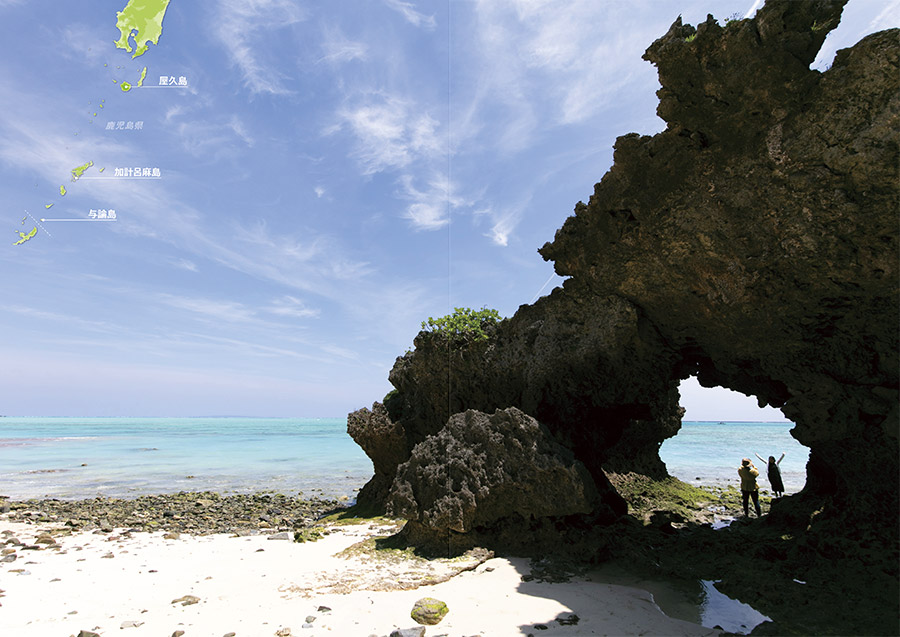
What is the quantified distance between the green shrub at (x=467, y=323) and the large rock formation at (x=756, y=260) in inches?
50.4

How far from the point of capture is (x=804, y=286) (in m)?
7.72

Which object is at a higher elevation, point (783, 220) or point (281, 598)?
point (783, 220)

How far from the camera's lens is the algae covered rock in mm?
6223

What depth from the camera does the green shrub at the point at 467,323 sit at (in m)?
12.4

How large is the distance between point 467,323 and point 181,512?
436 inches

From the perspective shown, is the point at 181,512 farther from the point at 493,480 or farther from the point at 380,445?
the point at 493,480

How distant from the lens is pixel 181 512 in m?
15.1

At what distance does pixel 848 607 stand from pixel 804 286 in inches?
181

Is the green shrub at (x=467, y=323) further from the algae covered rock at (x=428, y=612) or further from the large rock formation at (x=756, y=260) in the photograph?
the algae covered rock at (x=428, y=612)

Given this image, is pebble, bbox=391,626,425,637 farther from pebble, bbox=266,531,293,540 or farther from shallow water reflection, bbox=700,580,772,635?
pebble, bbox=266,531,293,540

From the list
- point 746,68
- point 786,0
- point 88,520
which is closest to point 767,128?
point 746,68

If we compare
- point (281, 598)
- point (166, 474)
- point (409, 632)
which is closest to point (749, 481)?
point (409, 632)

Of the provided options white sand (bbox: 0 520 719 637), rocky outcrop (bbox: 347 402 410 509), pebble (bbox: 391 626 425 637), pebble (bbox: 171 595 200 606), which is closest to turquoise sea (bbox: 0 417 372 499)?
rocky outcrop (bbox: 347 402 410 509)

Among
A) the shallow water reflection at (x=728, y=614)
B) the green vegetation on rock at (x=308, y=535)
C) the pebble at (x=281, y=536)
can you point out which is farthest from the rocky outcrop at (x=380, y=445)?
the shallow water reflection at (x=728, y=614)
